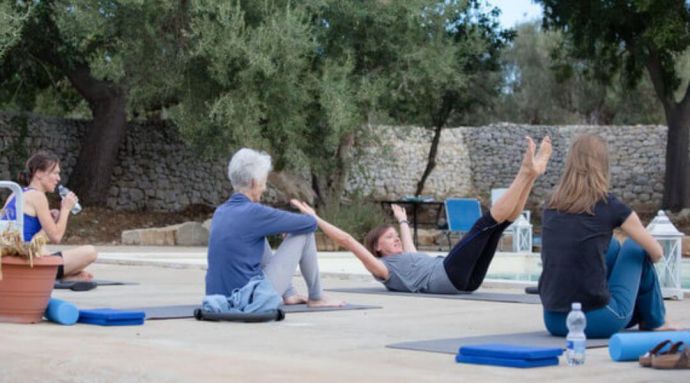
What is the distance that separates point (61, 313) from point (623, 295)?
298 cm

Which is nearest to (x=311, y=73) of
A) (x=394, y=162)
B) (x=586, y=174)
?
(x=394, y=162)

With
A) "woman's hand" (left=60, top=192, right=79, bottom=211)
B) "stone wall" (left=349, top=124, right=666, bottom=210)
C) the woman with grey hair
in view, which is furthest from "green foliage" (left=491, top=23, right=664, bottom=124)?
the woman with grey hair

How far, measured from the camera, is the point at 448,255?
8.51 metres

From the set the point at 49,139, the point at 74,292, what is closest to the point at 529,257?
the point at 74,292

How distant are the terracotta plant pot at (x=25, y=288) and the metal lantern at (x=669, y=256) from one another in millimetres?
4860

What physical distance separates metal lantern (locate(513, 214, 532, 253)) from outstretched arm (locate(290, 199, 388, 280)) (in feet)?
27.6

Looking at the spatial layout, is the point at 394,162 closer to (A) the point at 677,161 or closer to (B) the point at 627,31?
(A) the point at 677,161

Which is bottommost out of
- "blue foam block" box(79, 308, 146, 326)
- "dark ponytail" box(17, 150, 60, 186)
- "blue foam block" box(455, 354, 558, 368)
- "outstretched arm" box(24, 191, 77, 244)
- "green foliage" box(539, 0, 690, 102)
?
"blue foam block" box(79, 308, 146, 326)

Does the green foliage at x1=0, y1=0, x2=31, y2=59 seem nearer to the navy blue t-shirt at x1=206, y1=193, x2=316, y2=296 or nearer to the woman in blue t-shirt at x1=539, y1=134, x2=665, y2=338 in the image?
the navy blue t-shirt at x1=206, y1=193, x2=316, y2=296

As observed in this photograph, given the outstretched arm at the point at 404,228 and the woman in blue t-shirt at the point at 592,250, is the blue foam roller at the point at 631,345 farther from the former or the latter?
the outstretched arm at the point at 404,228

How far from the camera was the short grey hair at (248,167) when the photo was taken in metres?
7.01

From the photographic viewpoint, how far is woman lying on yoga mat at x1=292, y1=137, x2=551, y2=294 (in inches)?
279

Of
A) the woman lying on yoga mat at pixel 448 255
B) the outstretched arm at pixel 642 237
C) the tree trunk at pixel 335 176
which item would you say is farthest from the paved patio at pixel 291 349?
the tree trunk at pixel 335 176

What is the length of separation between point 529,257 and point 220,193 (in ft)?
Result: 42.8
